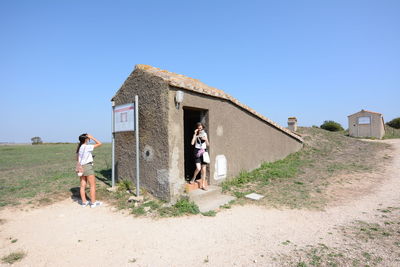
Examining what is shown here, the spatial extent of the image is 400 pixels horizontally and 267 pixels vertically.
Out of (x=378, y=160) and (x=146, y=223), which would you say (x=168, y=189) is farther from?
(x=378, y=160)

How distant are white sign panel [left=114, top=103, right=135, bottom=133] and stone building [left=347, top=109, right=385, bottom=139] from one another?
768 inches

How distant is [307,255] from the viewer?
3.27m

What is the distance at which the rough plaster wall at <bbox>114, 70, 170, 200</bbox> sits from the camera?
5.60 meters

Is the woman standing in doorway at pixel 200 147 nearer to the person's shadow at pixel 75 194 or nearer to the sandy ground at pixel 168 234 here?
the sandy ground at pixel 168 234

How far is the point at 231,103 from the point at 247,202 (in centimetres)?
351

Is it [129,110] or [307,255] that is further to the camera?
[129,110]

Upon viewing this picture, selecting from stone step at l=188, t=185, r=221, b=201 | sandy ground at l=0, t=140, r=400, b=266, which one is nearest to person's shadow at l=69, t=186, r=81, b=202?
sandy ground at l=0, t=140, r=400, b=266

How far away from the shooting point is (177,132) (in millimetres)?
5707

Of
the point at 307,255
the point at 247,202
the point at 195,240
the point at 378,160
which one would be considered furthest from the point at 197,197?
the point at 378,160

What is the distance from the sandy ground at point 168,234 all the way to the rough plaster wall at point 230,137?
5.52ft

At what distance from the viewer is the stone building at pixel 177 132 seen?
18.4 ft

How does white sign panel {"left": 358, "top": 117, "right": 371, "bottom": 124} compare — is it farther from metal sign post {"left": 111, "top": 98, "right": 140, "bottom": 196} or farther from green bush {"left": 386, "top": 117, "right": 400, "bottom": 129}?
metal sign post {"left": 111, "top": 98, "right": 140, "bottom": 196}

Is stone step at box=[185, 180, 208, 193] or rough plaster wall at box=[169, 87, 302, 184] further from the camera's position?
stone step at box=[185, 180, 208, 193]

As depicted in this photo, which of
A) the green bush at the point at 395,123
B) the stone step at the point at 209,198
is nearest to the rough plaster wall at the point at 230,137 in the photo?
the stone step at the point at 209,198
